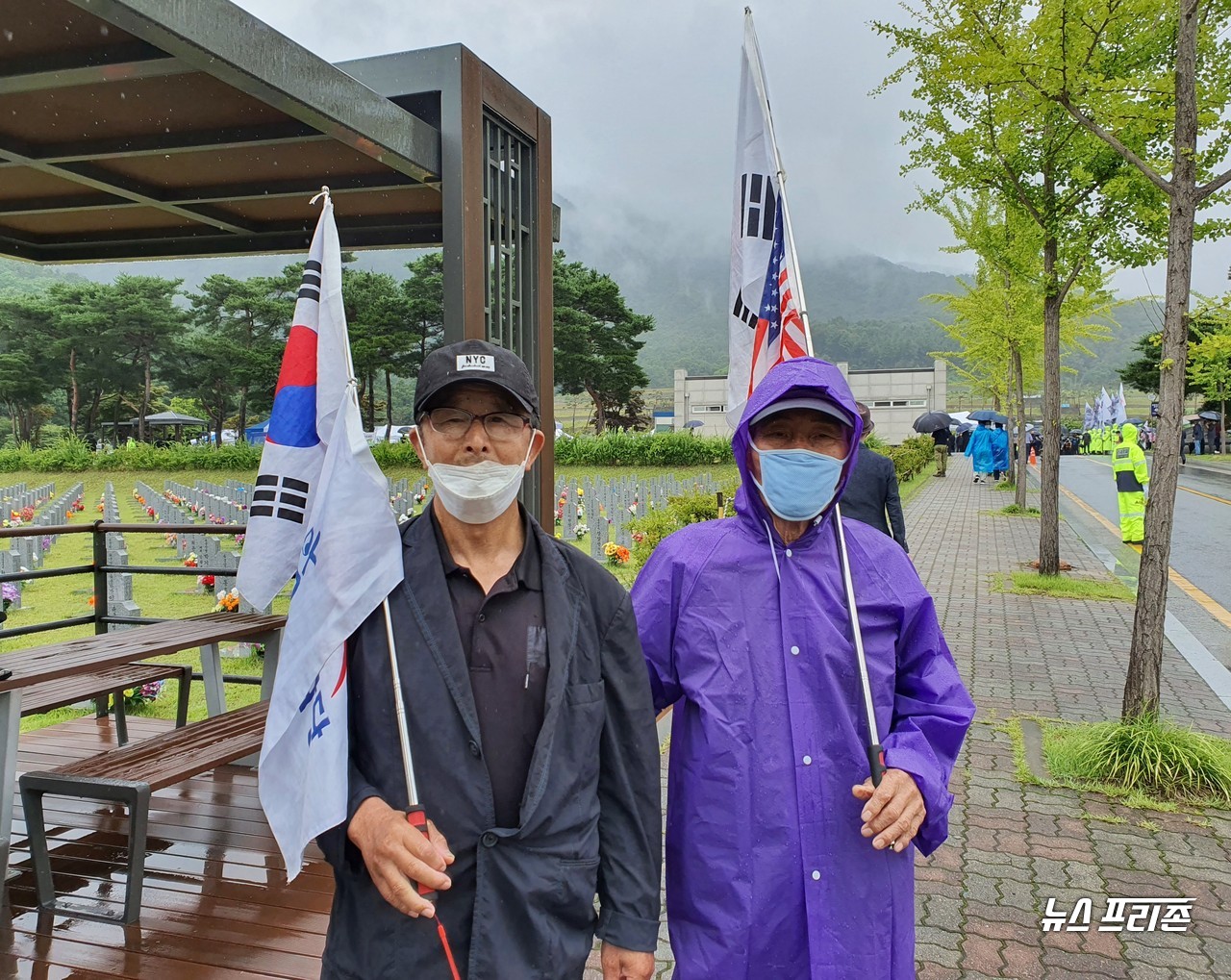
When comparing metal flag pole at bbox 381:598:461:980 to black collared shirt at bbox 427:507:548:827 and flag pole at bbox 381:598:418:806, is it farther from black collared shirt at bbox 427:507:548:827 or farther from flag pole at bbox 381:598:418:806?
black collared shirt at bbox 427:507:548:827

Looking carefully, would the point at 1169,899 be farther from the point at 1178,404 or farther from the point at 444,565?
the point at 444,565

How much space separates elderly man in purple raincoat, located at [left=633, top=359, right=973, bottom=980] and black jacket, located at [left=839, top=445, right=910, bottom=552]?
4202 millimetres

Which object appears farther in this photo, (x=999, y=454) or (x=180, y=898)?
(x=999, y=454)

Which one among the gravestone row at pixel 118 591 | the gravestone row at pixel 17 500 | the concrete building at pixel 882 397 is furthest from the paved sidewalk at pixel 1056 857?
the concrete building at pixel 882 397

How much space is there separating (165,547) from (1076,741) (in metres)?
15.6

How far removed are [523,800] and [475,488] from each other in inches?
23.3

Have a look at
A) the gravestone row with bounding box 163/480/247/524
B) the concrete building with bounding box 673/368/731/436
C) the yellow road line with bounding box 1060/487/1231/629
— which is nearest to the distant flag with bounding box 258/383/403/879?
the yellow road line with bounding box 1060/487/1231/629

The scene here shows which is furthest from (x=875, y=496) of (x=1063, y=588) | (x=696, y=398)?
(x=696, y=398)

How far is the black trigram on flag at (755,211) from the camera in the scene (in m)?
3.21

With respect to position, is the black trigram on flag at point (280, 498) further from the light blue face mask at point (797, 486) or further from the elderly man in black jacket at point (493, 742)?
the light blue face mask at point (797, 486)

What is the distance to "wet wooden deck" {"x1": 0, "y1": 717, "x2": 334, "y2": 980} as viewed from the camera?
2.90 metres

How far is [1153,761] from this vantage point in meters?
4.92

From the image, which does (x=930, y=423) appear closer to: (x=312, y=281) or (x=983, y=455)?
(x=983, y=455)

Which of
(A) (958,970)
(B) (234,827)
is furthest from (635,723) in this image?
(B) (234,827)
